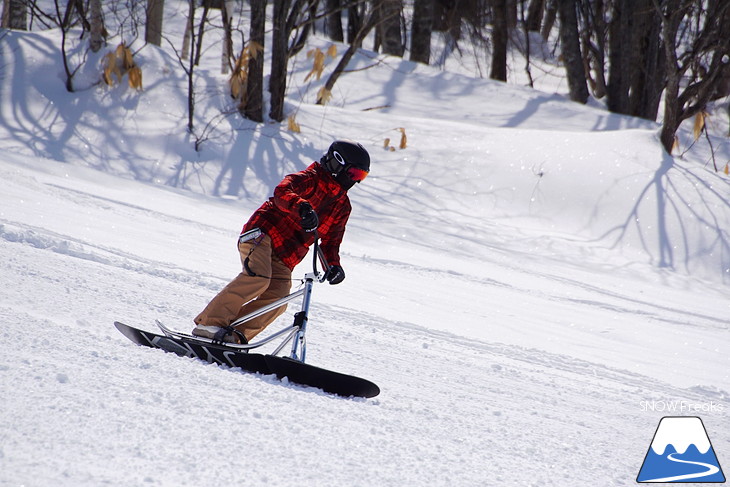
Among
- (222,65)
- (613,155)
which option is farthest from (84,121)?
(613,155)

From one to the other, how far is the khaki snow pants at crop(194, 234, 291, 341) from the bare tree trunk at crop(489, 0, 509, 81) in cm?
1412

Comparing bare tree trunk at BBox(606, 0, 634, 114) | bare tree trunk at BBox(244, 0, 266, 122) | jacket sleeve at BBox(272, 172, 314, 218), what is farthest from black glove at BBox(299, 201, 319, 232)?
bare tree trunk at BBox(606, 0, 634, 114)

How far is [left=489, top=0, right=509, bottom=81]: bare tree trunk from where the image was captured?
55.9 ft

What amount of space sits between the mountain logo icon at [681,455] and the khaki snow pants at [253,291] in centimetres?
219

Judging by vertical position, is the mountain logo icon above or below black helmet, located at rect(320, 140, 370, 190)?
below

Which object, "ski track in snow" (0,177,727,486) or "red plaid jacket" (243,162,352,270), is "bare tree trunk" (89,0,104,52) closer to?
"ski track in snow" (0,177,727,486)

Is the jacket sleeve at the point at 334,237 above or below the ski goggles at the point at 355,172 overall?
below

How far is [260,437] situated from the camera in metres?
3.10

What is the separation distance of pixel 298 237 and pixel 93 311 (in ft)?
4.98

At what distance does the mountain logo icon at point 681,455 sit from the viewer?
3.50 m

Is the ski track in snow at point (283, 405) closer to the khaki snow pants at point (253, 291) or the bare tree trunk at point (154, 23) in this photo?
the khaki snow pants at point (253, 291)

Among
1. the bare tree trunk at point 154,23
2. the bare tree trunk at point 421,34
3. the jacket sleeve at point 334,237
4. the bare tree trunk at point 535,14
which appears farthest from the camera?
the bare tree trunk at point 535,14

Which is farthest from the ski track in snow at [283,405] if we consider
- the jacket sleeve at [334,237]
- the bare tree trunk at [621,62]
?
the bare tree trunk at [621,62]

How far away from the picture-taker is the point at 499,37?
1758 cm
